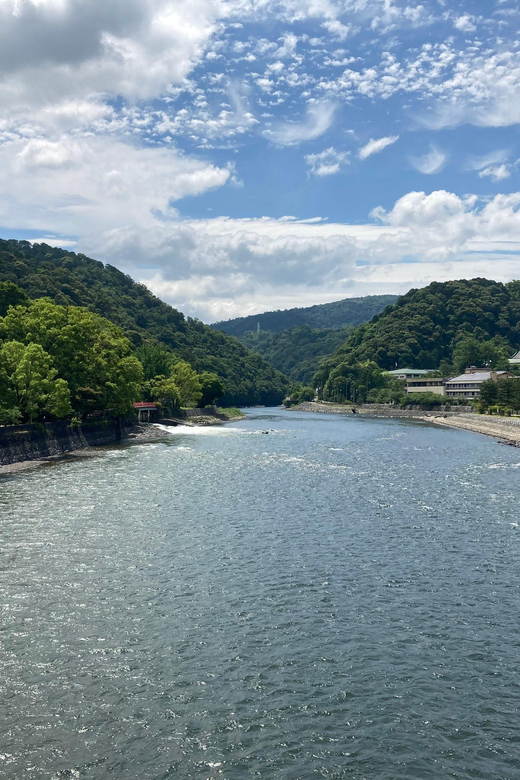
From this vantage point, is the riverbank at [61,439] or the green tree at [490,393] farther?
the green tree at [490,393]

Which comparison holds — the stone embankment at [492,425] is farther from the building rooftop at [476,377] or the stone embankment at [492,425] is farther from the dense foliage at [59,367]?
the dense foliage at [59,367]

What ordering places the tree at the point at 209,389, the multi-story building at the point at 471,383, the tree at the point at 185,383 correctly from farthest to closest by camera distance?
1. the multi-story building at the point at 471,383
2. the tree at the point at 209,389
3. the tree at the point at 185,383

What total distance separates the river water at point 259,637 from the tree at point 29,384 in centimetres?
2617

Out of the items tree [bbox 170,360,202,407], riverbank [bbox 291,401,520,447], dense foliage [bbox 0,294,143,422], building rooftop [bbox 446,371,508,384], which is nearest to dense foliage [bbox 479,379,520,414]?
riverbank [bbox 291,401,520,447]

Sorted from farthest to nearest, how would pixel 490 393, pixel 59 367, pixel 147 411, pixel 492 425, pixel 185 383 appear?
pixel 490 393, pixel 185 383, pixel 147 411, pixel 492 425, pixel 59 367

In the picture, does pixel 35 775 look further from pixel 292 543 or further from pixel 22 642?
pixel 292 543

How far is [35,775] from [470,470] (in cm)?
5826

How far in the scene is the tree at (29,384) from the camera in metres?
70.8

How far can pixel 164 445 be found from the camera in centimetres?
9400

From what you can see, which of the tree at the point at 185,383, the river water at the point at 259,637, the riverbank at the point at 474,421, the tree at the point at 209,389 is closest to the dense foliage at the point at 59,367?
the river water at the point at 259,637

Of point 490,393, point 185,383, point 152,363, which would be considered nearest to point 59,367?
point 185,383

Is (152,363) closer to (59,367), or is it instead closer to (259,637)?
(59,367)

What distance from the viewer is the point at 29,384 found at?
2859 inches

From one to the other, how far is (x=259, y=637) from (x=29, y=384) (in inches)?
2256
